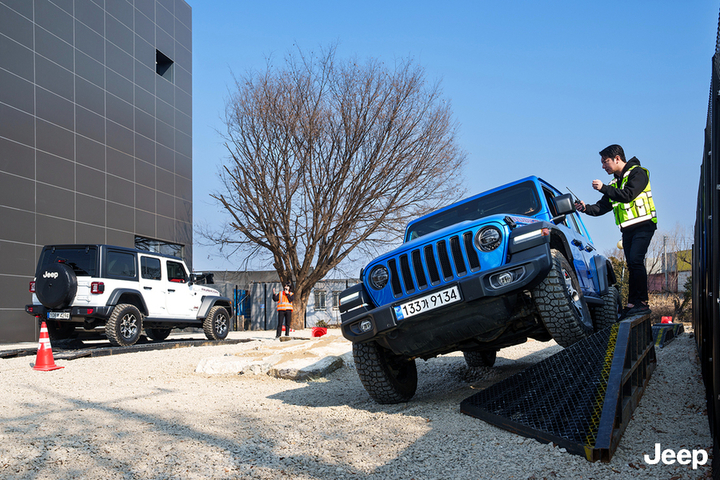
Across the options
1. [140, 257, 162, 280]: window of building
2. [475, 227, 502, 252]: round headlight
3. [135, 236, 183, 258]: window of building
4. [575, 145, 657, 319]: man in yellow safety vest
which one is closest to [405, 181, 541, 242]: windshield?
A: [575, 145, 657, 319]: man in yellow safety vest

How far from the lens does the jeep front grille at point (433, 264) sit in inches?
159

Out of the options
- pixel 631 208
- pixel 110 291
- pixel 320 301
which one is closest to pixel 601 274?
pixel 631 208

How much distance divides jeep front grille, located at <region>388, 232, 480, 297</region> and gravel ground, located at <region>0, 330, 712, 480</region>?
3.57ft

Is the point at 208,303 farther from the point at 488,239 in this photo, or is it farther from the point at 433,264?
the point at 488,239

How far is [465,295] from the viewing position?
12.8 ft

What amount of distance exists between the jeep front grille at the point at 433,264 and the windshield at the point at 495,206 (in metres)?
1.30

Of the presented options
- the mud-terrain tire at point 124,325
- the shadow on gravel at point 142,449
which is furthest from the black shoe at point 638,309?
the mud-terrain tire at point 124,325

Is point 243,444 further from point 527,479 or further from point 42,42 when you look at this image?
point 42,42

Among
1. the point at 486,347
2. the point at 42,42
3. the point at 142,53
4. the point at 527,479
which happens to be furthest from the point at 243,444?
the point at 142,53

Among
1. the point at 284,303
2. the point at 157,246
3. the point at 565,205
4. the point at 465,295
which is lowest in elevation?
the point at 284,303

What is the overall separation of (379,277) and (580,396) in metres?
1.79

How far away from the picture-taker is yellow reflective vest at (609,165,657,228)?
17.7 feet

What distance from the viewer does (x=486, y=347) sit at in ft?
16.6

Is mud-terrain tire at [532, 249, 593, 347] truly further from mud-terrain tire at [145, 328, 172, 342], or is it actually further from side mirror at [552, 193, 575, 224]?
mud-terrain tire at [145, 328, 172, 342]
